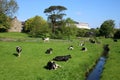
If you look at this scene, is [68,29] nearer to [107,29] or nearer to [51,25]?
[51,25]

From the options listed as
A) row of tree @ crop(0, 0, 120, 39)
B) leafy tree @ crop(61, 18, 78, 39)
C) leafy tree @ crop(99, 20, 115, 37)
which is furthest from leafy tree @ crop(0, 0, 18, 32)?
leafy tree @ crop(99, 20, 115, 37)

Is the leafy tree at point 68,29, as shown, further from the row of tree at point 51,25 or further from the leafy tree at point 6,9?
the leafy tree at point 6,9

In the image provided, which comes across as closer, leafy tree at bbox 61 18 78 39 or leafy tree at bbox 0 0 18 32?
leafy tree at bbox 0 0 18 32

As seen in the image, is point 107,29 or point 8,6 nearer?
point 8,6

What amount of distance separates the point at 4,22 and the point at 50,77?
189ft

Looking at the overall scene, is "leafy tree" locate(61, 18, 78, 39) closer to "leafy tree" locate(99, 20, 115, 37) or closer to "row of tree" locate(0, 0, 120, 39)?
"row of tree" locate(0, 0, 120, 39)

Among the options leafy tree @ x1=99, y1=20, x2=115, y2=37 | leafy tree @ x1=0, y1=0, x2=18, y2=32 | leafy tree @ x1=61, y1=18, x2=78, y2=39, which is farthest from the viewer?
leafy tree @ x1=99, y1=20, x2=115, y2=37

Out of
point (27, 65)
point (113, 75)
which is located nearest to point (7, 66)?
point (27, 65)

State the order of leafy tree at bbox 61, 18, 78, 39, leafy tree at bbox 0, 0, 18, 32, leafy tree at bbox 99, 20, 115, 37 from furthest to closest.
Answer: leafy tree at bbox 99, 20, 115, 37 → leafy tree at bbox 61, 18, 78, 39 → leafy tree at bbox 0, 0, 18, 32

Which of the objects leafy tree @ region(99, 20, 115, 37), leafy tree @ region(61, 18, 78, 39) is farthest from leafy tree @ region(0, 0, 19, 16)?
leafy tree @ region(99, 20, 115, 37)

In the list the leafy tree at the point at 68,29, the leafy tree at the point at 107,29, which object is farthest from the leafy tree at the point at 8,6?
the leafy tree at the point at 107,29

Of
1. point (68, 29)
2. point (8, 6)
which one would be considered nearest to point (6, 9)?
point (8, 6)

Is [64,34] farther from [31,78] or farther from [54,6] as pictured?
[31,78]

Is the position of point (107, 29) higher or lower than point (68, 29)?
higher
